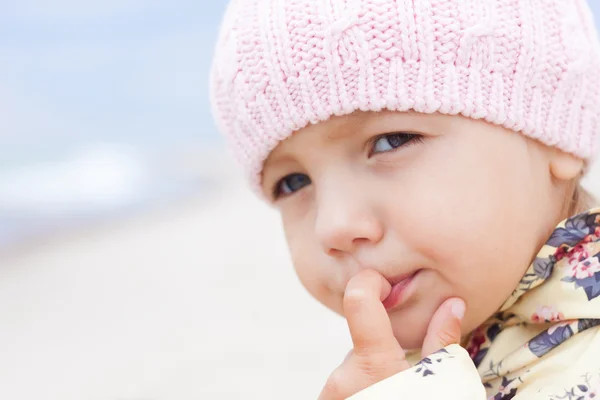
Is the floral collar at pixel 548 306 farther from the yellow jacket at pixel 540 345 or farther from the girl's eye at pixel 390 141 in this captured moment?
the girl's eye at pixel 390 141

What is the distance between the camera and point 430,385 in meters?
0.87

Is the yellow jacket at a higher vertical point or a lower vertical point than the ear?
lower

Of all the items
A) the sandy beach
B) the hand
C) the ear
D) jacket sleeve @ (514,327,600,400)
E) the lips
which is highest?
the sandy beach

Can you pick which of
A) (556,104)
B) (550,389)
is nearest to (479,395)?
(550,389)

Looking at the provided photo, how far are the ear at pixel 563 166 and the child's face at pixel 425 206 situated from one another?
0.05m

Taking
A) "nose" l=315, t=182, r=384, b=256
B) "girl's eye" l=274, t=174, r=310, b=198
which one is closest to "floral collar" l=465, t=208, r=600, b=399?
"nose" l=315, t=182, r=384, b=256

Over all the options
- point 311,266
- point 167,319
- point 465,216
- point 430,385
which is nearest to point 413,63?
point 465,216

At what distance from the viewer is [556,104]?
1118mm

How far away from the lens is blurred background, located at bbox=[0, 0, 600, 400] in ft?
6.80

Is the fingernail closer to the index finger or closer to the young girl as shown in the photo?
the young girl

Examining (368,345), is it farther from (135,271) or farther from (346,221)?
(135,271)

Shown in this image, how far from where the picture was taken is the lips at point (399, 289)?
3.43ft

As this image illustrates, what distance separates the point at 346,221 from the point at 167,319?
1533 millimetres

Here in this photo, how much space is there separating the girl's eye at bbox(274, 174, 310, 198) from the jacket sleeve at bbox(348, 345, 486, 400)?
388mm
